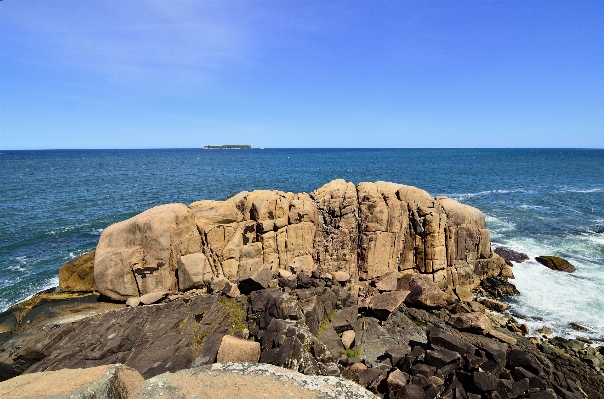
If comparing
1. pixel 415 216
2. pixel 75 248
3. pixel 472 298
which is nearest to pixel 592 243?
pixel 472 298

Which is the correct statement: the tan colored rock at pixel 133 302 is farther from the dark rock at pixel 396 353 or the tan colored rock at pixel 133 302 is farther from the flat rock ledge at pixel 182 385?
the dark rock at pixel 396 353

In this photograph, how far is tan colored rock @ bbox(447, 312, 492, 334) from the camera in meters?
19.7

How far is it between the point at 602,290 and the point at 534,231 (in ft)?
52.4

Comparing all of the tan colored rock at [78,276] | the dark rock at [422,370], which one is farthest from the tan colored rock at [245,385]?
the tan colored rock at [78,276]

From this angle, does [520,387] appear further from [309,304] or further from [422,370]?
[309,304]

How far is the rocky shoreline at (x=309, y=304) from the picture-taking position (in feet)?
47.1

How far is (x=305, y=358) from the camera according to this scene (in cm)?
1393

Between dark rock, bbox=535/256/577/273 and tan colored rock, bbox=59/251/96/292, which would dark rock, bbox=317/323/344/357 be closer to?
tan colored rock, bbox=59/251/96/292

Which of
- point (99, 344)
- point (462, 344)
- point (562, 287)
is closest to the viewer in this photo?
point (99, 344)

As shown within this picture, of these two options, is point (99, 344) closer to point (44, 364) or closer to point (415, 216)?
point (44, 364)

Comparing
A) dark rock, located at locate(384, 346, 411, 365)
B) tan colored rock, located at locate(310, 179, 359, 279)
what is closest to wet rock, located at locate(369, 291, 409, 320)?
dark rock, located at locate(384, 346, 411, 365)

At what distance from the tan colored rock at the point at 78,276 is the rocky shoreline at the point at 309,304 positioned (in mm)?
74

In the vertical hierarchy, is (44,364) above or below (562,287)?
above

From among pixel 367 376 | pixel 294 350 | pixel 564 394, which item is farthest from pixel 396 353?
pixel 564 394
